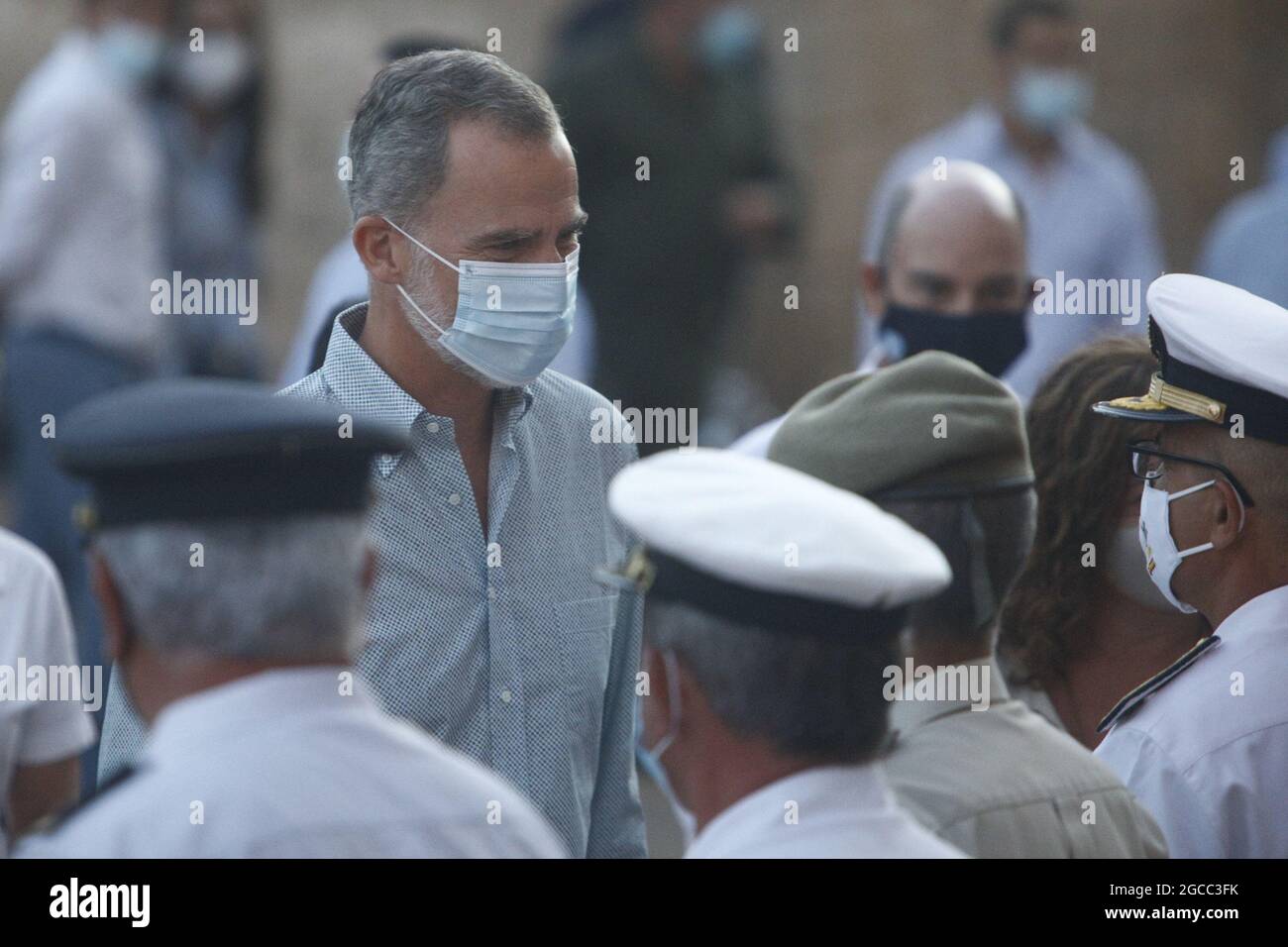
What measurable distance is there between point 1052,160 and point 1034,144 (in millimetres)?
94

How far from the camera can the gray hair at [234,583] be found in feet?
7.12

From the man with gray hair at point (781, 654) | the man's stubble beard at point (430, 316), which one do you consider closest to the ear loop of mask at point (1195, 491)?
the man with gray hair at point (781, 654)

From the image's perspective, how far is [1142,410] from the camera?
323 centimetres

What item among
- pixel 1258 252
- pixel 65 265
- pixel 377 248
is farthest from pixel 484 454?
pixel 1258 252

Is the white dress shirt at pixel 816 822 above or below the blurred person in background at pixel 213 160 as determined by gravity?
below

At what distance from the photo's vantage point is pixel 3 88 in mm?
9555

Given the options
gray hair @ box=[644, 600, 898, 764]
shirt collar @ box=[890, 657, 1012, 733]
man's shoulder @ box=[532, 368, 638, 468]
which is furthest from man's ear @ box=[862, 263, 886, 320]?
gray hair @ box=[644, 600, 898, 764]

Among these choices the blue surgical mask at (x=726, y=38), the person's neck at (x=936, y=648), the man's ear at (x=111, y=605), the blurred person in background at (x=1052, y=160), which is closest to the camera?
the man's ear at (x=111, y=605)

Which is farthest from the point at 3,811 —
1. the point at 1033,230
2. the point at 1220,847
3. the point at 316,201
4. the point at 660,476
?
the point at 316,201

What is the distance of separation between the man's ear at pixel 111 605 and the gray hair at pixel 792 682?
25.3 inches

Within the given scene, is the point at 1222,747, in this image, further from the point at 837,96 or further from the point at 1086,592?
the point at 837,96

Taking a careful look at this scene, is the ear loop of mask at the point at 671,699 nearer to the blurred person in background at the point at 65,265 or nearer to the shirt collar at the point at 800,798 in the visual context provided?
the shirt collar at the point at 800,798

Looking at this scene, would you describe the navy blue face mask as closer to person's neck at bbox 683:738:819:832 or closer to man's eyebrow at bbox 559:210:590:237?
man's eyebrow at bbox 559:210:590:237

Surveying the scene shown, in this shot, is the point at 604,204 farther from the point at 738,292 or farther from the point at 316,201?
the point at 316,201
